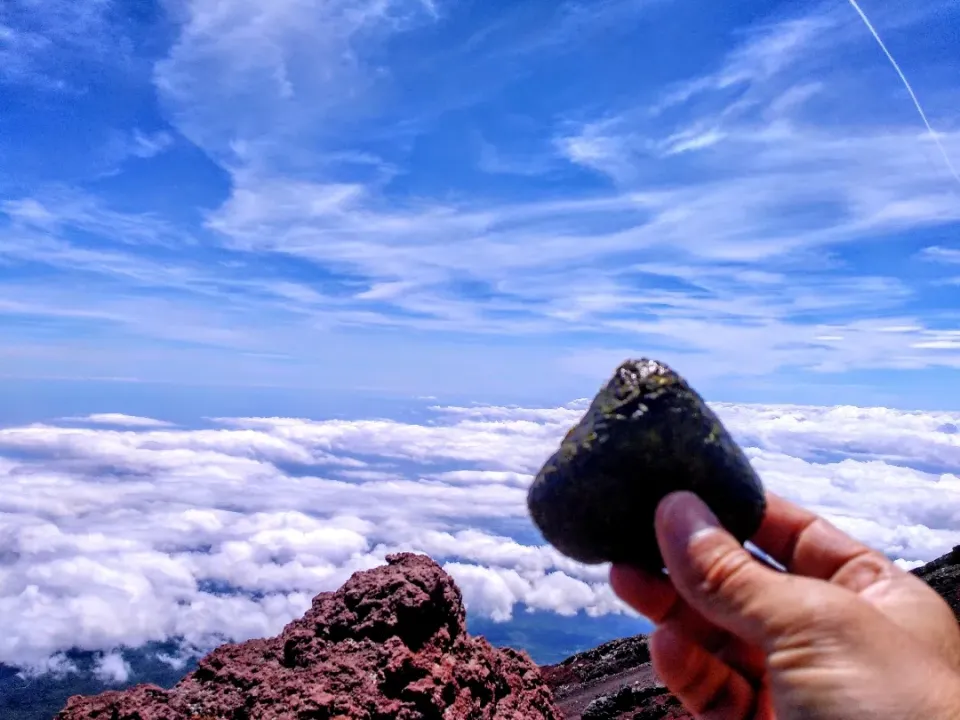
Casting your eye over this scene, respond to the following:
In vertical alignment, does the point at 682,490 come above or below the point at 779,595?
above

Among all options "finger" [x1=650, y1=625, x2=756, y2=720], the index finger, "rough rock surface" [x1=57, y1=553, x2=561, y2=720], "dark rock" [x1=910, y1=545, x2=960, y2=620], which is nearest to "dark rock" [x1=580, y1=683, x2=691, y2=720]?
"rough rock surface" [x1=57, y1=553, x2=561, y2=720]

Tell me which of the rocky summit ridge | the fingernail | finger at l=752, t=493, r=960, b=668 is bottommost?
the rocky summit ridge

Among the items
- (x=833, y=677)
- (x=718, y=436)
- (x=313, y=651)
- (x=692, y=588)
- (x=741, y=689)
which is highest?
(x=718, y=436)

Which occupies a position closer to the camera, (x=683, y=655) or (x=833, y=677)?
(x=833, y=677)

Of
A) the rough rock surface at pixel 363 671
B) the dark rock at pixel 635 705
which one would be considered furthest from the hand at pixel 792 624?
the dark rock at pixel 635 705

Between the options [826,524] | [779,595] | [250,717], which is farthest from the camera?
[250,717]

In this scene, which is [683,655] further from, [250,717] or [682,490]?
[250,717]

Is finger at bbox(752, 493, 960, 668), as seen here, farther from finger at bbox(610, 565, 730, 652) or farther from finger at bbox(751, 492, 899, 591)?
finger at bbox(610, 565, 730, 652)

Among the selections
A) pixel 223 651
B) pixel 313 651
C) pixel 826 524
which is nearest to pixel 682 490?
pixel 826 524
